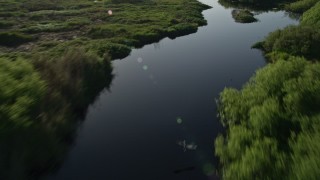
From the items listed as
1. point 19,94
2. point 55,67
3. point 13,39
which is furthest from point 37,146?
point 13,39

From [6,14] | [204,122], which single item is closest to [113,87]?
[204,122]

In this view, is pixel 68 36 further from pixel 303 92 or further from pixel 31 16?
pixel 303 92

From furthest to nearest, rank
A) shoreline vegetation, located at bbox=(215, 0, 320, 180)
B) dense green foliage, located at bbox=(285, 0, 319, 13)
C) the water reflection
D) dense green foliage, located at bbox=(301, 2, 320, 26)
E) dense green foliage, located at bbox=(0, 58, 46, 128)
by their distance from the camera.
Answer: dense green foliage, located at bbox=(285, 0, 319, 13) → dense green foliage, located at bbox=(301, 2, 320, 26) → dense green foliage, located at bbox=(0, 58, 46, 128) → the water reflection → shoreline vegetation, located at bbox=(215, 0, 320, 180)

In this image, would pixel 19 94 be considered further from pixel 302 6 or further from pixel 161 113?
pixel 302 6

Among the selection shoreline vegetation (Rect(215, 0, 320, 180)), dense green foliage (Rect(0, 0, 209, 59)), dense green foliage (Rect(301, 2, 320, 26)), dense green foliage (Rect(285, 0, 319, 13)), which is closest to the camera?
shoreline vegetation (Rect(215, 0, 320, 180))

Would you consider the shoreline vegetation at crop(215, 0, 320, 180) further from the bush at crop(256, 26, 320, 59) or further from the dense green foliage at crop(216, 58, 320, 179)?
the bush at crop(256, 26, 320, 59)

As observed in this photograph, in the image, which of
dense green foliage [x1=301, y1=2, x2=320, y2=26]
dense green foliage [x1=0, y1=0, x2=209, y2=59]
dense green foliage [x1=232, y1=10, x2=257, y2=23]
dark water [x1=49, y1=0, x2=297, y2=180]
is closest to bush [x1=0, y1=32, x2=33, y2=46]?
dense green foliage [x1=0, y1=0, x2=209, y2=59]
